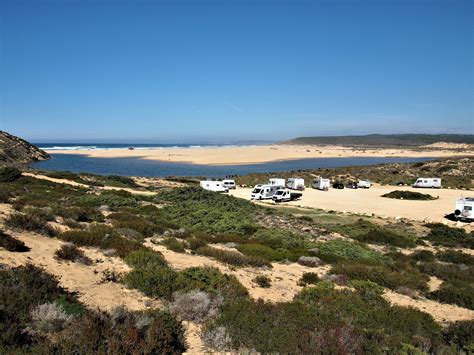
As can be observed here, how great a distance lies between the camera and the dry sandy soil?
106ft

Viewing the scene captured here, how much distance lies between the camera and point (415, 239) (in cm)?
2078

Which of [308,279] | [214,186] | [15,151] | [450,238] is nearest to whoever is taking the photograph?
[308,279]

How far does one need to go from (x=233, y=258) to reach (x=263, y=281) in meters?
1.98

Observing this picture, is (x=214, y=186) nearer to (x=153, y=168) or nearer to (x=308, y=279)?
(x=308, y=279)

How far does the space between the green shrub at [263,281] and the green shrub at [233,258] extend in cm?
145

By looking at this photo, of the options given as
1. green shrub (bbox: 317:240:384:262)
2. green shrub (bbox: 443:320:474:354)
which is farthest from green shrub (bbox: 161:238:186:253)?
green shrub (bbox: 443:320:474:354)

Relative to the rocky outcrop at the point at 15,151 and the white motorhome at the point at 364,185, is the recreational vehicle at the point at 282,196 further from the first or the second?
the rocky outcrop at the point at 15,151

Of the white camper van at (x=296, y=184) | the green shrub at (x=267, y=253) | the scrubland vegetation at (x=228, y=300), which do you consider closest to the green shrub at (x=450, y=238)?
the scrubland vegetation at (x=228, y=300)

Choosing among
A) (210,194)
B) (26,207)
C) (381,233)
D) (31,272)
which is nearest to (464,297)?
(381,233)

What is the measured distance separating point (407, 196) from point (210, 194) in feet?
80.8

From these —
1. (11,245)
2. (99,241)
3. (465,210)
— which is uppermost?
(11,245)

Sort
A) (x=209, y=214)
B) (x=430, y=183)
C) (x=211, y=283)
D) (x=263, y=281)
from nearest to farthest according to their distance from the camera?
(x=211, y=283) < (x=263, y=281) < (x=209, y=214) < (x=430, y=183)

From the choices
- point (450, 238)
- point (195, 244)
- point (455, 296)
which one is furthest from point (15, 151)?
point (455, 296)

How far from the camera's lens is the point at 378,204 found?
124 feet
